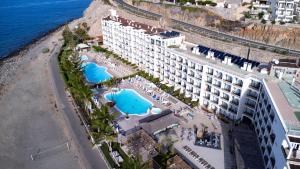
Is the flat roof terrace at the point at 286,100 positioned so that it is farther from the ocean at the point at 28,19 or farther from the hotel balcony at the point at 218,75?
the ocean at the point at 28,19

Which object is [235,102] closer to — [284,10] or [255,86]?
[255,86]

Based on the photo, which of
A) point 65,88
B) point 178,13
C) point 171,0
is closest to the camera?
point 65,88

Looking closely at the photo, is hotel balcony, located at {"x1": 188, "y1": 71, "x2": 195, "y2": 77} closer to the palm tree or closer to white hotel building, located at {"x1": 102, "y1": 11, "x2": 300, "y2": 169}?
white hotel building, located at {"x1": 102, "y1": 11, "x2": 300, "y2": 169}

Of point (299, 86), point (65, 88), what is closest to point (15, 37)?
point (65, 88)

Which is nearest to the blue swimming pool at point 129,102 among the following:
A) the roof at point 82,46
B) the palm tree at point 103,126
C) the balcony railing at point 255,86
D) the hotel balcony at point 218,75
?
the palm tree at point 103,126

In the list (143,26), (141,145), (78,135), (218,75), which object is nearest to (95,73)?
(143,26)

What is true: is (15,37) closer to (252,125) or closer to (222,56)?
(222,56)

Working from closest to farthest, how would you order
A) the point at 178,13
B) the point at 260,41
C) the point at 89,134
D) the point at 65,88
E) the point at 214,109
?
the point at 89,134 → the point at 214,109 → the point at 65,88 → the point at 260,41 → the point at 178,13
